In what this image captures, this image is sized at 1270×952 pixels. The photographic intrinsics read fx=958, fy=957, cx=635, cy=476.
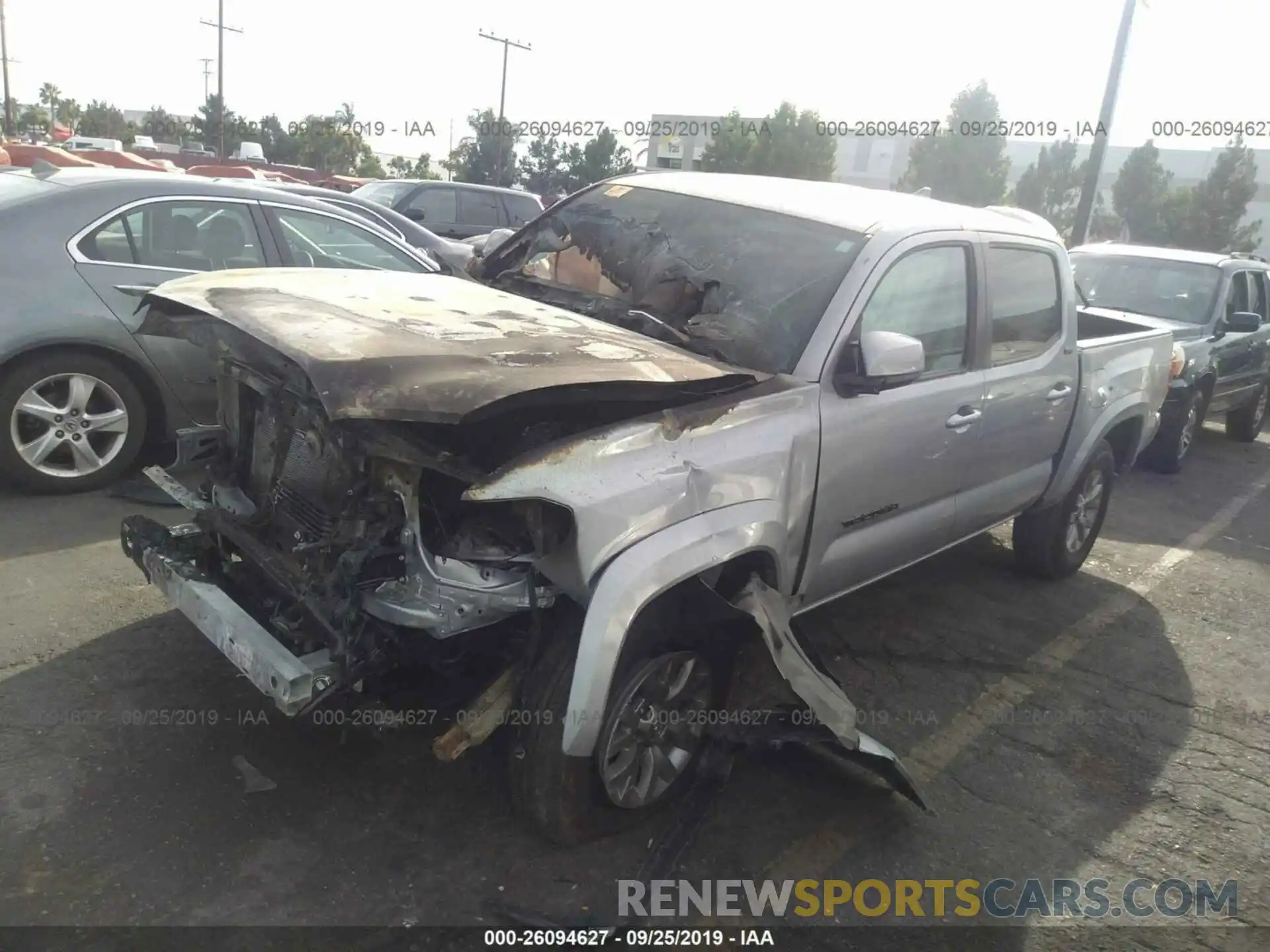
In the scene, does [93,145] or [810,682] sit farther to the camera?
[93,145]

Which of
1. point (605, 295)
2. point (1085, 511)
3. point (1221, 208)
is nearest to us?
point (605, 295)

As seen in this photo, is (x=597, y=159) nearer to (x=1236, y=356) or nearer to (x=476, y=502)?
(x=1236, y=356)

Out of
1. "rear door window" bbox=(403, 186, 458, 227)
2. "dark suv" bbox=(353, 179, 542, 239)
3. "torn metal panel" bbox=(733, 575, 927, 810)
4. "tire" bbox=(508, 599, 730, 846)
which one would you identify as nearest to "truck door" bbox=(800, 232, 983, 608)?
"torn metal panel" bbox=(733, 575, 927, 810)

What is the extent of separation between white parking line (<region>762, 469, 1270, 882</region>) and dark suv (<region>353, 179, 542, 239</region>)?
9716mm

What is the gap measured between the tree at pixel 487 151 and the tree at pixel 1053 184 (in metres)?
22.0

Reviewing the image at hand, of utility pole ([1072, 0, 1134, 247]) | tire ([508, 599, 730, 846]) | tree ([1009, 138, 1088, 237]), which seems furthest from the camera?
tree ([1009, 138, 1088, 237])

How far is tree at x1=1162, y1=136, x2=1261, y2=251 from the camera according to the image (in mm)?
33562

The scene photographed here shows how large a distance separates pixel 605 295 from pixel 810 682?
1.80 meters

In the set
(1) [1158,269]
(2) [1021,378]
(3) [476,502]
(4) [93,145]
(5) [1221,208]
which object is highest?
(5) [1221,208]

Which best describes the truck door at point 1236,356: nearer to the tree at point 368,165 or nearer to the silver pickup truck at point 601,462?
the silver pickup truck at point 601,462

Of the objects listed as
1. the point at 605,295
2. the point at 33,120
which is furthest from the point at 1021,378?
the point at 33,120

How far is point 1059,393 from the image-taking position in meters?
4.70

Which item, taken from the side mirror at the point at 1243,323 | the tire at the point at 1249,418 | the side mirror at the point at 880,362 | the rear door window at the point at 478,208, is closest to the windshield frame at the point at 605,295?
the side mirror at the point at 880,362

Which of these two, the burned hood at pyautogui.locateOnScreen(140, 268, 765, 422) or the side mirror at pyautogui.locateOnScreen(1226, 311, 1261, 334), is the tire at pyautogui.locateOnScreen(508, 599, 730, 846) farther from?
the side mirror at pyautogui.locateOnScreen(1226, 311, 1261, 334)
